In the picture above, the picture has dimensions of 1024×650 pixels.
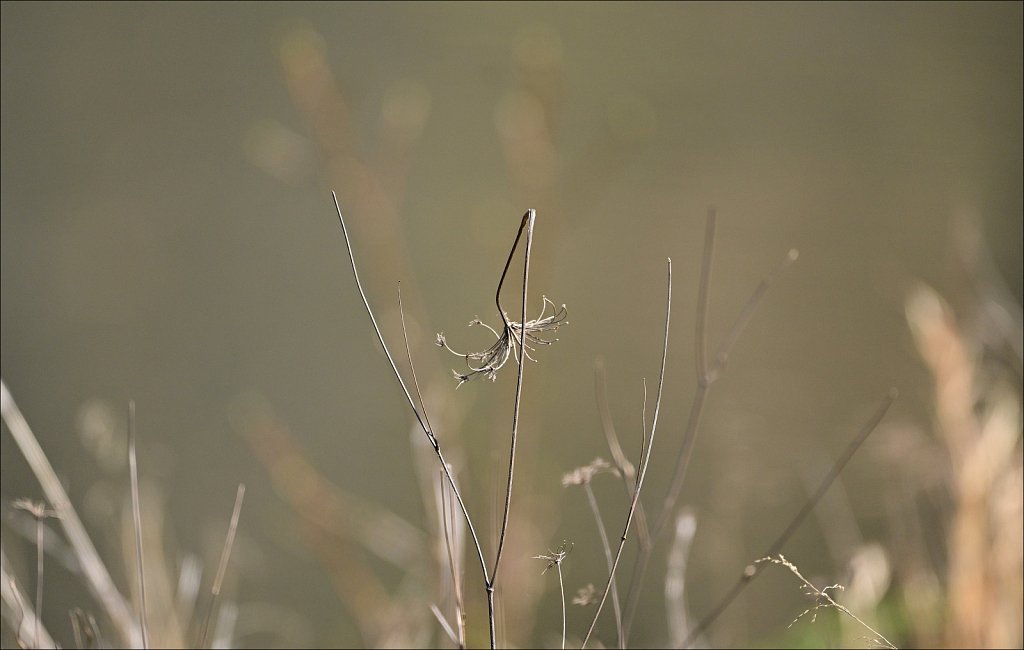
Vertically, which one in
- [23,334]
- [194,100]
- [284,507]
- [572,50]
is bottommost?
[284,507]

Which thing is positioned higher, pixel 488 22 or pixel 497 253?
pixel 488 22

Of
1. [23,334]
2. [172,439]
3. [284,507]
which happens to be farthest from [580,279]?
[23,334]

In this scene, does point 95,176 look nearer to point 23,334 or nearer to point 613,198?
point 23,334

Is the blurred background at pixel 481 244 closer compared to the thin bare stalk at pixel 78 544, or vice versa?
the thin bare stalk at pixel 78 544

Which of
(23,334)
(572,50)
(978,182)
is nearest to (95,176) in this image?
A: (23,334)

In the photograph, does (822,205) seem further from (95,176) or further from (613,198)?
(95,176)

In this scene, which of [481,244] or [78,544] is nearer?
[78,544]

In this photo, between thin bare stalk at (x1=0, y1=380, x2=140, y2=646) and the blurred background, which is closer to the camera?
thin bare stalk at (x1=0, y1=380, x2=140, y2=646)
